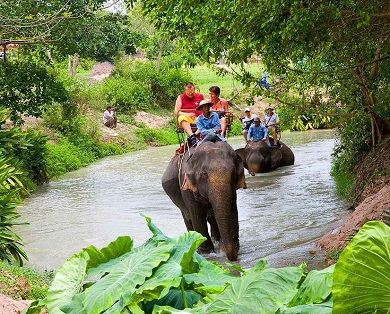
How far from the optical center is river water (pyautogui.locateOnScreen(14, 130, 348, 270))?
1141 centimetres

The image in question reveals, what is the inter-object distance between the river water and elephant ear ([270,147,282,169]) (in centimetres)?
41

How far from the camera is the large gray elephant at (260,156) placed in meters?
21.4

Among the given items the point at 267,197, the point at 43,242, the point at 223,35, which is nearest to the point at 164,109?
the point at 267,197

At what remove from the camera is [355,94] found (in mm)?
14523

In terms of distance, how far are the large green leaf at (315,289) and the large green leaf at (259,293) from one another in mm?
50

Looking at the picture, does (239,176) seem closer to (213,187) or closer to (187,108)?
(213,187)

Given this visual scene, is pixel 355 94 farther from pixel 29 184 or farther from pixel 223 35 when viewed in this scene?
pixel 29 184

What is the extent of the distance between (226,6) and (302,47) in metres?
3.00

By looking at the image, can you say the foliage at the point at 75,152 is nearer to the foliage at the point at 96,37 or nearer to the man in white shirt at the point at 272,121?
the foliage at the point at 96,37

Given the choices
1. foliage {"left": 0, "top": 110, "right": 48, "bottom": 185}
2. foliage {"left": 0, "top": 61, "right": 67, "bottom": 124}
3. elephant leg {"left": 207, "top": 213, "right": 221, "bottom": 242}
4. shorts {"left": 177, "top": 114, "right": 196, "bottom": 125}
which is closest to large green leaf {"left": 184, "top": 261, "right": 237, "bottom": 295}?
elephant leg {"left": 207, "top": 213, "right": 221, "bottom": 242}

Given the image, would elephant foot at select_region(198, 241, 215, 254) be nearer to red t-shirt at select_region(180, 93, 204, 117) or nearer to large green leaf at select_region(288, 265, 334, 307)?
red t-shirt at select_region(180, 93, 204, 117)

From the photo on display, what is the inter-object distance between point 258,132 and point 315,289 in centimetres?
1944

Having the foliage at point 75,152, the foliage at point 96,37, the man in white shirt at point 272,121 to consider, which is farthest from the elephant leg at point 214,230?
the foliage at point 75,152

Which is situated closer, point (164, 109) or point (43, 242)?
point (43, 242)
